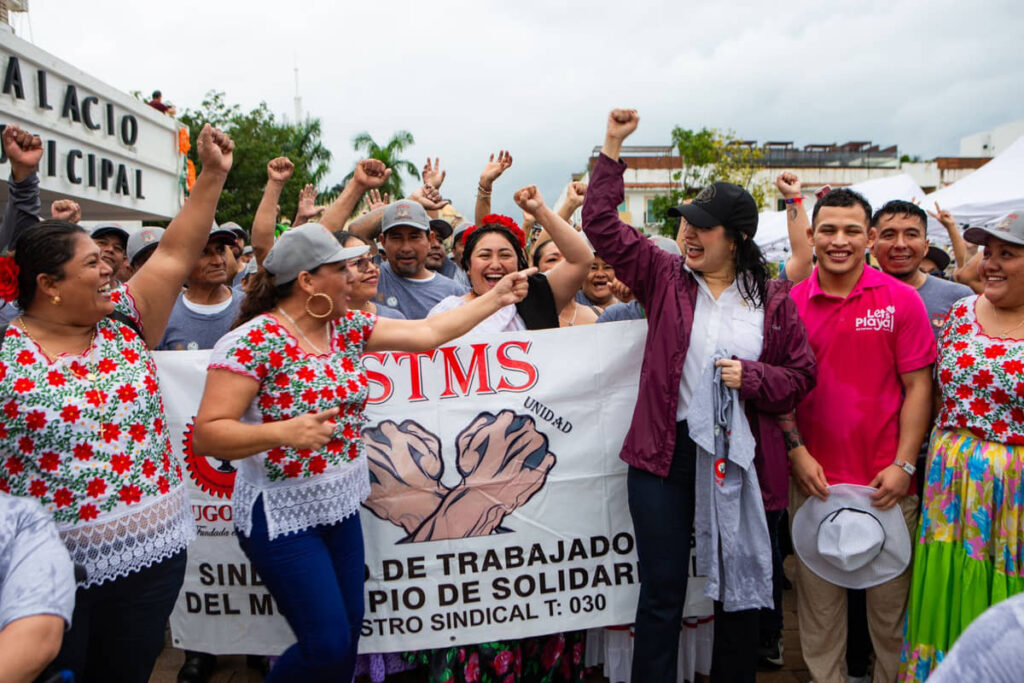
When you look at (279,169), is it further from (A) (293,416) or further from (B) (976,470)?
(B) (976,470)

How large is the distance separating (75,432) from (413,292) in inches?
95.9

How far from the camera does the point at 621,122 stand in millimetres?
2928

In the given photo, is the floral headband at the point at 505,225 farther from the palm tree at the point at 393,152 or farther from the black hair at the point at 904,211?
the palm tree at the point at 393,152

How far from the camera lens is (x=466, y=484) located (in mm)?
3271

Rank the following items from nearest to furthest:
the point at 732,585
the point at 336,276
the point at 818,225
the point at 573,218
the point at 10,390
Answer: the point at 10,390 → the point at 336,276 → the point at 732,585 → the point at 818,225 → the point at 573,218

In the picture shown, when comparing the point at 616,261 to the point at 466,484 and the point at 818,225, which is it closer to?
the point at 818,225

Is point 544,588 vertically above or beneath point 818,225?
beneath

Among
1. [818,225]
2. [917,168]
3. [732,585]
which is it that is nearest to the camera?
[732,585]

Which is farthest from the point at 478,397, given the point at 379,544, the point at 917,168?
the point at 917,168

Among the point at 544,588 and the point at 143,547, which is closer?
the point at 143,547

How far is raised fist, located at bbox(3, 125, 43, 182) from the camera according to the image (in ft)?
9.55

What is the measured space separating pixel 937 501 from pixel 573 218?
3220 mm

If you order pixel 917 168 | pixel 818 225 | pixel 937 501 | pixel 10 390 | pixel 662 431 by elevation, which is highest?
pixel 917 168

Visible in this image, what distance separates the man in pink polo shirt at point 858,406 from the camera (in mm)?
2998
